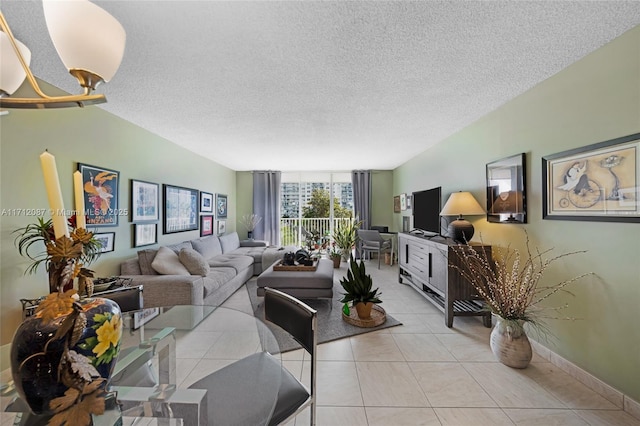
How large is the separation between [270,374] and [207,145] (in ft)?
12.7

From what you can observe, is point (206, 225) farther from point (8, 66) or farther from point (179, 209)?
point (8, 66)

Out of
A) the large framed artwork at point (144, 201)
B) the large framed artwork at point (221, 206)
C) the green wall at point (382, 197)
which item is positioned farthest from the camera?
the green wall at point (382, 197)

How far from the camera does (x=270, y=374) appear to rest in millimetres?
1245

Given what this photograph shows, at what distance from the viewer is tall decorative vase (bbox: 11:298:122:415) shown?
0.70 m

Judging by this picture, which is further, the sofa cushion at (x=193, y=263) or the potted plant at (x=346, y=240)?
the potted plant at (x=346, y=240)

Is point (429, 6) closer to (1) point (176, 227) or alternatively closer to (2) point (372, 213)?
(1) point (176, 227)

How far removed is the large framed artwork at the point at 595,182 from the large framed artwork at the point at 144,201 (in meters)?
4.29

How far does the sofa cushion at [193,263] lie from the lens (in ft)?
10.4

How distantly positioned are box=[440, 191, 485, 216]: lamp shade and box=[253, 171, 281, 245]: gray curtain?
464 centimetres

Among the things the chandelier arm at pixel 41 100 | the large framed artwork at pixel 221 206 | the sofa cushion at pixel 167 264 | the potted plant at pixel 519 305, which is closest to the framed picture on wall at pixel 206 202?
the large framed artwork at pixel 221 206

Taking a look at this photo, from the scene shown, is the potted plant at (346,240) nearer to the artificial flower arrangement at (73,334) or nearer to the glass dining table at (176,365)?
the glass dining table at (176,365)

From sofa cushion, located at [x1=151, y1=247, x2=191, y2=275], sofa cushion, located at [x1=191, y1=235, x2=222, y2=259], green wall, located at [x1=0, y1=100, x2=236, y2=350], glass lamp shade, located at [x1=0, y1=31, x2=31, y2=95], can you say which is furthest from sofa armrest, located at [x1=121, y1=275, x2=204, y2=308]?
glass lamp shade, located at [x1=0, y1=31, x2=31, y2=95]

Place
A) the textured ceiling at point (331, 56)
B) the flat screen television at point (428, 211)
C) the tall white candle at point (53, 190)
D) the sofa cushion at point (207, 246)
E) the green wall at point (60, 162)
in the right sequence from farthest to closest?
the sofa cushion at point (207, 246), the flat screen television at point (428, 211), the green wall at point (60, 162), the textured ceiling at point (331, 56), the tall white candle at point (53, 190)

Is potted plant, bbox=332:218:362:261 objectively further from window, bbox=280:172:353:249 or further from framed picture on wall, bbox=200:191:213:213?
framed picture on wall, bbox=200:191:213:213
